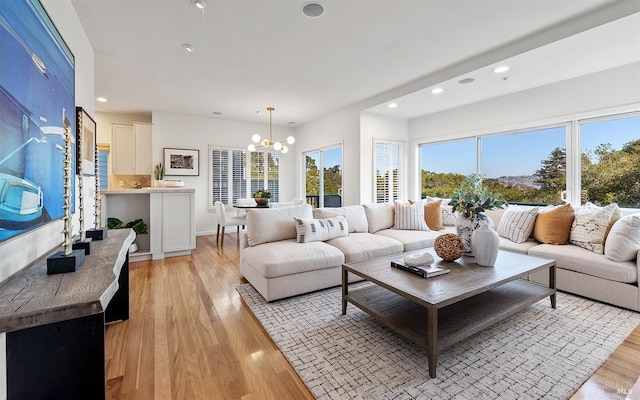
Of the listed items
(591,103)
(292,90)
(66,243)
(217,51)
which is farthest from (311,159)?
(66,243)

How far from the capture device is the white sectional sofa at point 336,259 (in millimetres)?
2604

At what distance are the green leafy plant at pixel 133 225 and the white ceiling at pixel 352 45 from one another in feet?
6.89

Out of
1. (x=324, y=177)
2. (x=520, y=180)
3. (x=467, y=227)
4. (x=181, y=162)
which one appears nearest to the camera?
(x=467, y=227)

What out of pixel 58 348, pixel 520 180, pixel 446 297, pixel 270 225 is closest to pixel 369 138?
pixel 520 180

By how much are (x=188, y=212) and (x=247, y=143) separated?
119 inches

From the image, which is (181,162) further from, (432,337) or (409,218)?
(432,337)

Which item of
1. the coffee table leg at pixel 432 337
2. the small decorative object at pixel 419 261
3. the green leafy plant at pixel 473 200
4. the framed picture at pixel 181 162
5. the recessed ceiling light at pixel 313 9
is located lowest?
the coffee table leg at pixel 432 337


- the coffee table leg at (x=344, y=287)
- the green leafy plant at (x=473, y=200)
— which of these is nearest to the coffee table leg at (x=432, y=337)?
the coffee table leg at (x=344, y=287)

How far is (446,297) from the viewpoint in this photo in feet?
5.78

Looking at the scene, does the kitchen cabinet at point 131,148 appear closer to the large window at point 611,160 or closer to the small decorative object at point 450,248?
the small decorative object at point 450,248

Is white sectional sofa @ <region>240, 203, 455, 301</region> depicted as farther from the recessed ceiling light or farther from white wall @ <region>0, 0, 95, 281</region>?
the recessed ceiling light

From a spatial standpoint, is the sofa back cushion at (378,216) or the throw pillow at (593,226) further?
the sofa back cushion at (378,216)

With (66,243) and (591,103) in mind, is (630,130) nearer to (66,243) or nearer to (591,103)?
(591,103)

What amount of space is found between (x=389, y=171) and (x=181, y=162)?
456 centimetres
